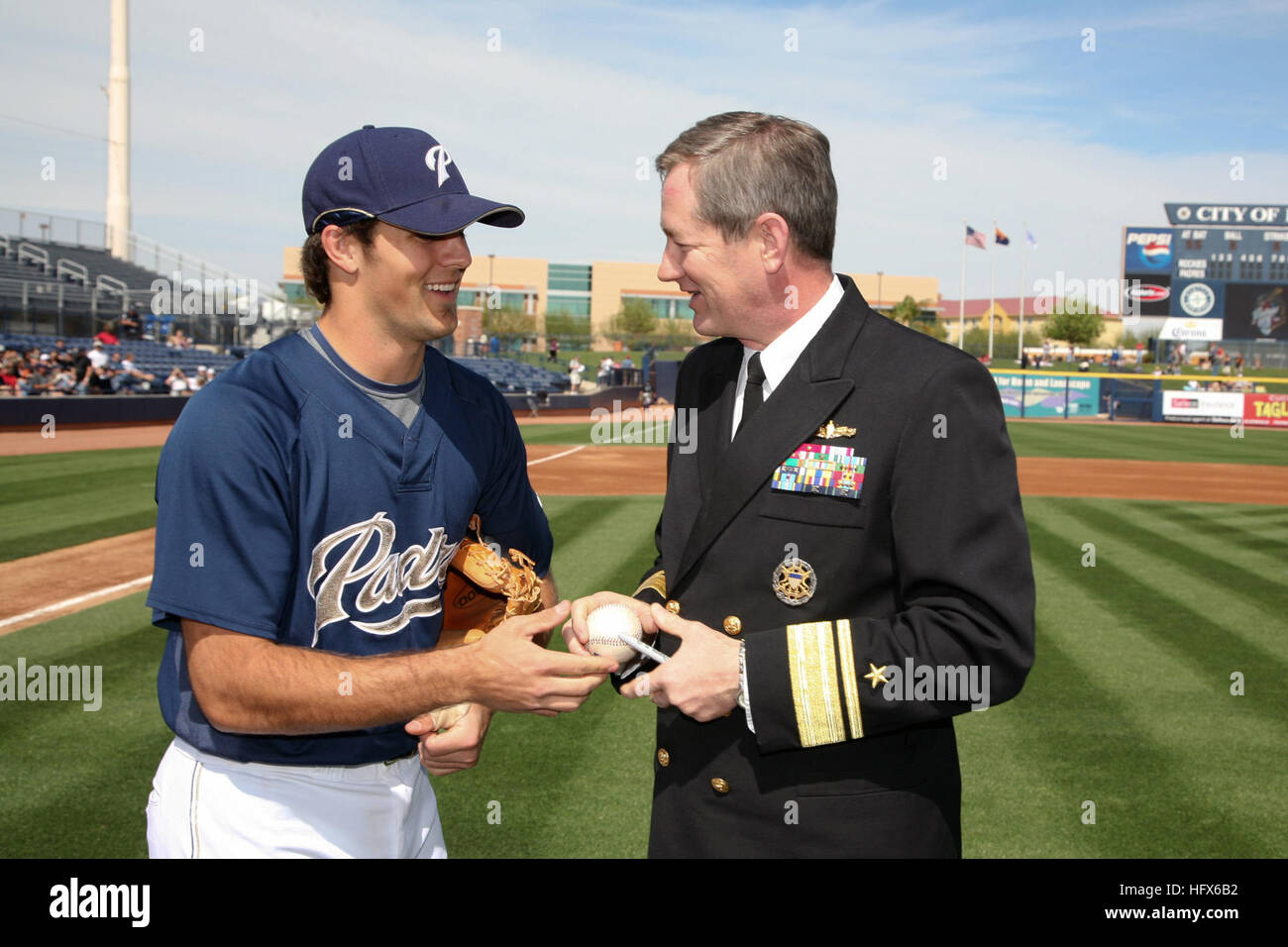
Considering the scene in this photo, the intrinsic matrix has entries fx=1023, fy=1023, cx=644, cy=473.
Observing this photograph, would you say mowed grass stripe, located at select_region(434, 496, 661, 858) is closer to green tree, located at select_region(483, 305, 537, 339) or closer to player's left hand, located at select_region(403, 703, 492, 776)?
player's left hand, located at select_region(403, 703, 492, 776)

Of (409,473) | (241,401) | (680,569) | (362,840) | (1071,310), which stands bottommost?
(362,840)

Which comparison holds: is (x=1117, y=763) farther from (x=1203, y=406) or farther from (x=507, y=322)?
(x=507, y=322)

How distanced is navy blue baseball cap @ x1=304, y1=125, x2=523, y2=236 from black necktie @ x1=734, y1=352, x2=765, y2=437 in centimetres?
72

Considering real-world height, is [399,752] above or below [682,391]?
below

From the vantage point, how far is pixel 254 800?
2.32 meters

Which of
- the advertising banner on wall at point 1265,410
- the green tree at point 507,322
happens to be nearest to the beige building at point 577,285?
the green tree at point 507,322

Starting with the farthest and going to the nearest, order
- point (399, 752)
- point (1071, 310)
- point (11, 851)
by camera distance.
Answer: point (1071, 310) < point (11, 851) < point (399, 752)

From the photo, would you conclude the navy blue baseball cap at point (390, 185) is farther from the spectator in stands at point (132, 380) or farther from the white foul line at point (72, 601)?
the spectator in stands at point (132, 380)

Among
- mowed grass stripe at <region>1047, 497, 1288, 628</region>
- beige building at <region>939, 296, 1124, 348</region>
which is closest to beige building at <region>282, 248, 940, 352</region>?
beige building at <region>939, 296, 1124, 348</region>

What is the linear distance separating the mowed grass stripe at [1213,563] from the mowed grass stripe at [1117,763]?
176 centimetres
